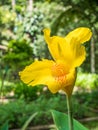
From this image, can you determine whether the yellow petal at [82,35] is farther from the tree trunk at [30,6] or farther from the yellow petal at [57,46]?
the tree trunk at [30,6]

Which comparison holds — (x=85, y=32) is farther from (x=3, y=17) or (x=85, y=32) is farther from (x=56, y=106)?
(x=3, y=17)

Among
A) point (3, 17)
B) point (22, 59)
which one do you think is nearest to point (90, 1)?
point (22, 59)

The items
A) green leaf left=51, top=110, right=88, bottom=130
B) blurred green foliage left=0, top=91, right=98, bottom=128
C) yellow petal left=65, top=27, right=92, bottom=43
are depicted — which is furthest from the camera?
blurred green foliage left=0, top=91, right=98, bottom=128

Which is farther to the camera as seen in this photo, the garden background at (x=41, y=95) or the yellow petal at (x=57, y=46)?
the garden background at (x=41, y=95)

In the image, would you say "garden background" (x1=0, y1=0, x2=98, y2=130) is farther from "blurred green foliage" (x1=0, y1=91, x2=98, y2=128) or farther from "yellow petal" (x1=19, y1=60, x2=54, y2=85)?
"yellow petal" (x1=19, y1=60, x2=54, y2=85)

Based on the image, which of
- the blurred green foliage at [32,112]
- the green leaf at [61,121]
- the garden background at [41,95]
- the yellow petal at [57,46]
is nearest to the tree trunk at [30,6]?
the garden background at [41,95]

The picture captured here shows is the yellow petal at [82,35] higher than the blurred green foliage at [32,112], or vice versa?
the blurred green foliage at [32,112]

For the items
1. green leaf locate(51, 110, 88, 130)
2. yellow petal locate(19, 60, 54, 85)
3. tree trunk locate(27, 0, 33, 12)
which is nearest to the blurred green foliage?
green leaf locate(51, 110, 88, 130)

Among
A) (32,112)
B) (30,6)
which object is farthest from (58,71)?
(30,6)

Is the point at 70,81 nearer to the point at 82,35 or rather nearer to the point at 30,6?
the point at 82,35
